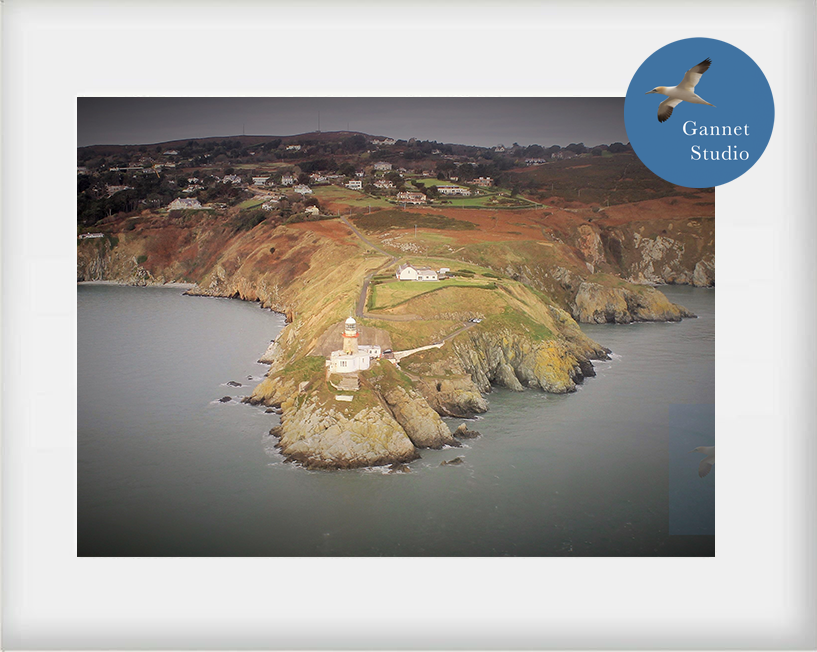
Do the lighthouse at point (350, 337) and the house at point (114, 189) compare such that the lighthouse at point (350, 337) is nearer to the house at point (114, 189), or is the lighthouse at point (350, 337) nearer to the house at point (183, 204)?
the house at point (114, 189)

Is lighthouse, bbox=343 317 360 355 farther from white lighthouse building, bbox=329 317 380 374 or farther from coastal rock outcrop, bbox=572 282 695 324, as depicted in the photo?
coastal rock outcrop, bbox=572 282 695 324

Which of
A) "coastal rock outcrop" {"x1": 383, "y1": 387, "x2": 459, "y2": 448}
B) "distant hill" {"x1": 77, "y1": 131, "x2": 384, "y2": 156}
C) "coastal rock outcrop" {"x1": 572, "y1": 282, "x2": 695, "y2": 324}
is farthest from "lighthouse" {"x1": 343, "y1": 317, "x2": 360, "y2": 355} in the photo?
"coastal rock outcrop" {"x1": 572, "y1": 282, "x2": 695, "y2": 324}

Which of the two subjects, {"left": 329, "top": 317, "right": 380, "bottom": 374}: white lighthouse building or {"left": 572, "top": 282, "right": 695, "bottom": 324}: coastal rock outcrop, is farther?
{"left": 572, "top": 282, "right": 695, "bottom": 324}: coastal rock outcrop

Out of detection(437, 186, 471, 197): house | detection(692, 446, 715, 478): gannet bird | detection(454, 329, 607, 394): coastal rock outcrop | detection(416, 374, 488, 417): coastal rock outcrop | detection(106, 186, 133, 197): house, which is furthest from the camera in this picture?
detection(437, 186, 471, 197): house

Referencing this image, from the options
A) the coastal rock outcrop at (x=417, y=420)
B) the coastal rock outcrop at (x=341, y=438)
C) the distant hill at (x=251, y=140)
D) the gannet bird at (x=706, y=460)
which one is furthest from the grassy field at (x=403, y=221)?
the gannet bird at (x=706, y=460)
